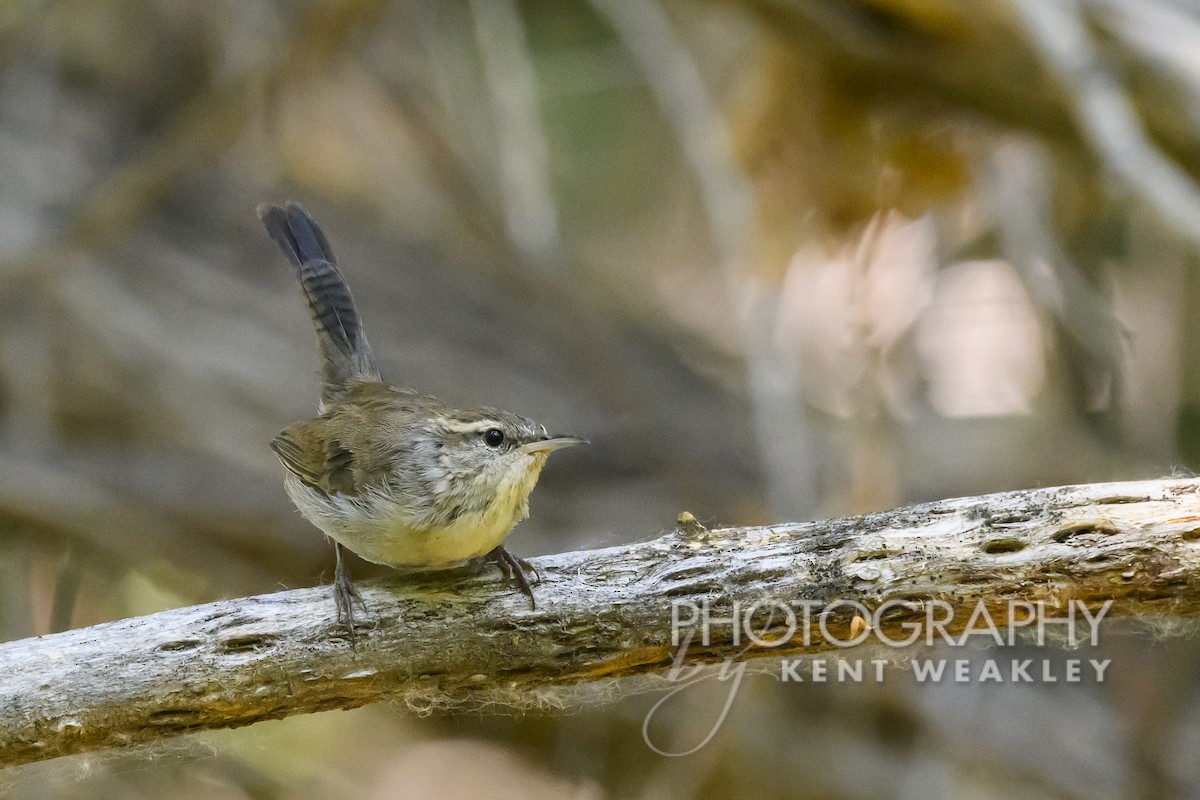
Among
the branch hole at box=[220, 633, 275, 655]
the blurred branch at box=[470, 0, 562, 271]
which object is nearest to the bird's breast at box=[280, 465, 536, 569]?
the branch hole at box=[220, 633, 275, 655]

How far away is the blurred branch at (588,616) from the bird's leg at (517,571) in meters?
0.04

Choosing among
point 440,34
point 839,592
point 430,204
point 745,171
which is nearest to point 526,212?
point 745,171

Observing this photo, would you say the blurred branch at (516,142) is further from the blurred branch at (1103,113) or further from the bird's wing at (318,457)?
the blurred branch at (1103,113)

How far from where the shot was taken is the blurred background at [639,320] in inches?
213

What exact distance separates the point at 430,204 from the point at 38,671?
21.0ft

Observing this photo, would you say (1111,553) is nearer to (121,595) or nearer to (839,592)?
(839,592)

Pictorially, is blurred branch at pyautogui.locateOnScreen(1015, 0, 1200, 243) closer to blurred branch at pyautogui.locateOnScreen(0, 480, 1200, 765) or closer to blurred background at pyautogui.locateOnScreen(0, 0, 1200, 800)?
blurred background at pyautogui.locateOnScreen(0, 0, 1200, 800)

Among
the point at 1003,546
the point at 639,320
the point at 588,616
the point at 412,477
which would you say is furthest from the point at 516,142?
the point at 1003,546

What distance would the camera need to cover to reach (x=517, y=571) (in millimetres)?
3049

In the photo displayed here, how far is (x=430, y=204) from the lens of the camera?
8.82 meters

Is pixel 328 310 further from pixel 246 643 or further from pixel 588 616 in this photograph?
pixel 588 616

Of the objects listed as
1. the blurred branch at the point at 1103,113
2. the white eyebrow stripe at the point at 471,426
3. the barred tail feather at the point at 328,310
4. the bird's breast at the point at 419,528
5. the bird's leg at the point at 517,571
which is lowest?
the bird's leg at the point at 517,571

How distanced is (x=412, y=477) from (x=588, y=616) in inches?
30.6

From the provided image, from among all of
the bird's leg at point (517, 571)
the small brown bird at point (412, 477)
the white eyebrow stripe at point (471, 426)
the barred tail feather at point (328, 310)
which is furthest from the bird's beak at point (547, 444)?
the barred tail feather at point (328, 310)
